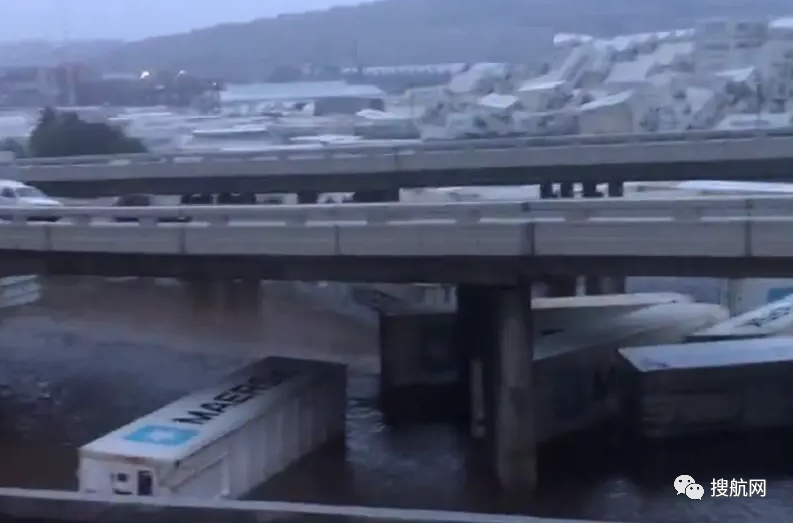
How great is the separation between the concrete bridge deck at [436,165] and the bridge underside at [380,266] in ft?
37.3

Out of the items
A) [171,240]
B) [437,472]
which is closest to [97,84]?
[171,240]

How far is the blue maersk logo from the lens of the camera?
12562 mm

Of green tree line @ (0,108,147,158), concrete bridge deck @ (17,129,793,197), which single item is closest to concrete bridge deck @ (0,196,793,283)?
concrete bridge deck @ (17,129,793,197)

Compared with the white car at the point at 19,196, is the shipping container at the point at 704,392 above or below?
below

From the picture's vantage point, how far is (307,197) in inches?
1281

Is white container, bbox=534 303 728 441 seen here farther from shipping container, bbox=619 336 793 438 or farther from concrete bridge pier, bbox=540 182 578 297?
concrete bridge pier, bbox=540 182 578 297

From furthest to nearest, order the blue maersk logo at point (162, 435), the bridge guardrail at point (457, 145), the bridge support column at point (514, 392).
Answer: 1. the bridge guardrail at point (457, 145)
2. the bridge support column at point (514, 392)
3. the blue maersk logo at point (162, 435)

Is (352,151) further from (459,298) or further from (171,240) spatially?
(171,240)

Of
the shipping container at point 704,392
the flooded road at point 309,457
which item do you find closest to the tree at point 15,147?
the flooded road at point 309,457

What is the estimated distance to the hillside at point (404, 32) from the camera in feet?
109

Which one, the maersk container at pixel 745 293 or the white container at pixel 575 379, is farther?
the maersk container at pixel 745 293

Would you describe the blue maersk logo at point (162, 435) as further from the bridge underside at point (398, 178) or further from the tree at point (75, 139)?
the tree at point (75, 139)

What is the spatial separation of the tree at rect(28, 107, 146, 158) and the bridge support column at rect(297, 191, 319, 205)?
15.5 ft

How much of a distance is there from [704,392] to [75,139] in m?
23.4
